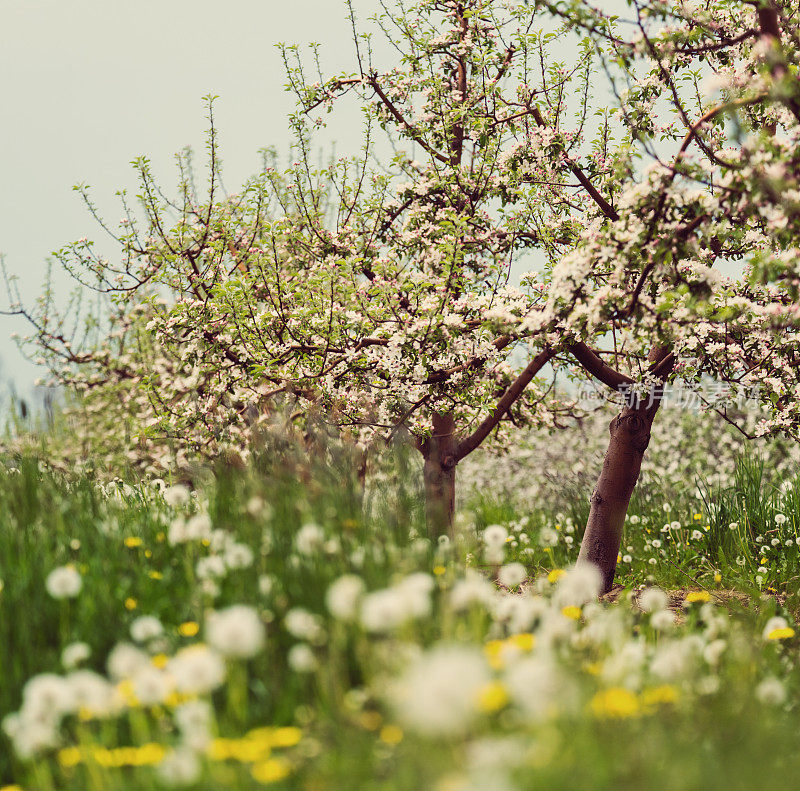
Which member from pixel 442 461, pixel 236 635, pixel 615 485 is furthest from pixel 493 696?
pixel 442 461

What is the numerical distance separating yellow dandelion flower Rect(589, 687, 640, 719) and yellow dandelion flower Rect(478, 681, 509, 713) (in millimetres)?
377

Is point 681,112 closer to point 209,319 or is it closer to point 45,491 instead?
point 209,319

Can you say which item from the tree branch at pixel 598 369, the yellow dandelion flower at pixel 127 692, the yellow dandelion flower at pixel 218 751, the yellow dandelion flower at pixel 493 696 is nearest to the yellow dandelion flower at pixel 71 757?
the yellow dandelion flower at pixel 127 692

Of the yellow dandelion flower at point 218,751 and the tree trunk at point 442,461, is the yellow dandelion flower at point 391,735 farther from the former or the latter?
the tree trunk at point 442,461

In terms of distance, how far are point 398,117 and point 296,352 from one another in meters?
2.54

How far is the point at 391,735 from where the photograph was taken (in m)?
2.54

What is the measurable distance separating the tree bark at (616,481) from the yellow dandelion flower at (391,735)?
581cm

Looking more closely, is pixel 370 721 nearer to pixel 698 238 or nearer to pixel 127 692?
pixel 127 692

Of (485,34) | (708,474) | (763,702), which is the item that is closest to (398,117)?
(485,34)

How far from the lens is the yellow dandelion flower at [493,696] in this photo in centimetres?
235

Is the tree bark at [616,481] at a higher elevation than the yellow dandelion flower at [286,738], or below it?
higher

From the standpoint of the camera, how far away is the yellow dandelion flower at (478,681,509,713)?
2.35 meters

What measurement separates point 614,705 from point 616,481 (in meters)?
5.65

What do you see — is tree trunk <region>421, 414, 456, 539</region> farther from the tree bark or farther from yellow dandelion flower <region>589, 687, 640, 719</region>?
yellow dandelion flower <region>589, 687, 640, 719</region>
